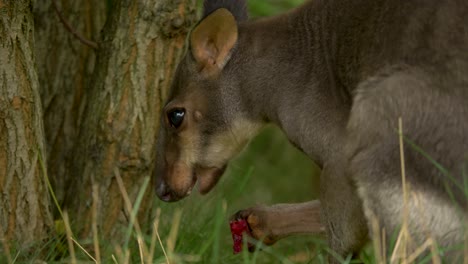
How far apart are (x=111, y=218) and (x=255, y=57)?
1397 millimetres

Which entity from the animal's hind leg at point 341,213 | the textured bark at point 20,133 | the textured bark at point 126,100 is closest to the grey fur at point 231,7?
the textured bark at point 126,100

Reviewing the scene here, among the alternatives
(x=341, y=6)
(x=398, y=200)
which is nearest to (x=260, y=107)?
(x=341, y=6)

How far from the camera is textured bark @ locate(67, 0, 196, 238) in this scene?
7.75 meters

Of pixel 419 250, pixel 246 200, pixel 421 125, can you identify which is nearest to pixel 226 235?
pixel 246 200

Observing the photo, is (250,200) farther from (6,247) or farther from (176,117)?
(6,247)

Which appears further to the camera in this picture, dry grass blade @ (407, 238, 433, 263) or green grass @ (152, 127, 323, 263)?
green grass @ (152, 127, 323, 263)

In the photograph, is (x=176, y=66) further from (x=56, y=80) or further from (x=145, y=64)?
(x=56, y=80)

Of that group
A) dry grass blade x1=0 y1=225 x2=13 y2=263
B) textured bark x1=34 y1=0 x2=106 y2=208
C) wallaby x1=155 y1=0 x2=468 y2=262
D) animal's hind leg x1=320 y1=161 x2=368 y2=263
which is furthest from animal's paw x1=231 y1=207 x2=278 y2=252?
textured bark x1=34 y1=0 x2=106 y2=208

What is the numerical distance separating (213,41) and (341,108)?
0.95 metres

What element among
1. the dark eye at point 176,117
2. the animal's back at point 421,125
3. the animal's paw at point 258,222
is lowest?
the animal's paw at point 258,222

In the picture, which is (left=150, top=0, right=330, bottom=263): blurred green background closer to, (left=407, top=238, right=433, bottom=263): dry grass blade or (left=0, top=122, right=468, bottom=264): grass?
(left=0, top=122, right=468, bottom=264): grass

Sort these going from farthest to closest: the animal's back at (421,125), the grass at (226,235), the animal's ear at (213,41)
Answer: the animal's ear at (213,41) < the animal's back at (421,125) < the grass at (226,235)

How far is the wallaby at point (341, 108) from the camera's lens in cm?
636

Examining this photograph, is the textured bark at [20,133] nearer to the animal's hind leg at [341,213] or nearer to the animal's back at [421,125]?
the animal's hind leg at [341,213]
